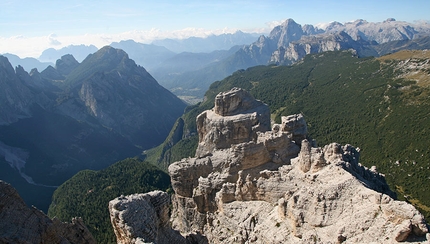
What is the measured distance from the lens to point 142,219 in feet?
74.6

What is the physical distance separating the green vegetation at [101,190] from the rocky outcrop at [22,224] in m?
44.8

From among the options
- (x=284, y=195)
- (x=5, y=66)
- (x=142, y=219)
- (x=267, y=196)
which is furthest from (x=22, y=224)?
(x=5, y=66)

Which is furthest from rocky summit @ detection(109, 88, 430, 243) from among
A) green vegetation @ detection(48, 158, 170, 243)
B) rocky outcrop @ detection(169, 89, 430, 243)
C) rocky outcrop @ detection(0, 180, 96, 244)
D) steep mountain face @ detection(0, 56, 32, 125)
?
steep mountain face @ detection(0, 56, 32, 125)

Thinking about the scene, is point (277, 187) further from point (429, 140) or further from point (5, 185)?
point (429, 140)

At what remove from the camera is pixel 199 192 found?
4009 centimetres

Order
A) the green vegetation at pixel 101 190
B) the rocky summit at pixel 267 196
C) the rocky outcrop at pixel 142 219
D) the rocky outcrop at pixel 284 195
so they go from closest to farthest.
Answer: the rocky outcrop at pixel 284 195 < the rocky summit at pixel 267 196 < the rocky outcrop at pixel 142 219 < the green vegetation at pixel 101 190

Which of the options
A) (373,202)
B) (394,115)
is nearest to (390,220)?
(373,202)

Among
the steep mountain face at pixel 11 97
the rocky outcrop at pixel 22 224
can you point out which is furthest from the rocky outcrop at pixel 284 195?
the steep mountain face at pixel 11 97

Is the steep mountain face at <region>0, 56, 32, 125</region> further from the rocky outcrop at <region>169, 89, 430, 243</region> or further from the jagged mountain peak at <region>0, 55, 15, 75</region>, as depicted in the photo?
the rocky outcrop at <region>169, 89, 430, 243</region>

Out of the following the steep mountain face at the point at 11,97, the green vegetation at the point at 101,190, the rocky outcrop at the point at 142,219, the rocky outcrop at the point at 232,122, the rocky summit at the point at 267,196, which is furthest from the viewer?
the steep mountain face at the point at 11,97

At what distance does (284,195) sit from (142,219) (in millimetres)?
13596

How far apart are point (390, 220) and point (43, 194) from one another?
4922 inches

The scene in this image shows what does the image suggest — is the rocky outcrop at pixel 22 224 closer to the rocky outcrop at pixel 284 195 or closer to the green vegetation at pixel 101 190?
the rocky outcrop at pixel 284 195

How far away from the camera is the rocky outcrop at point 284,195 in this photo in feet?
68.7
